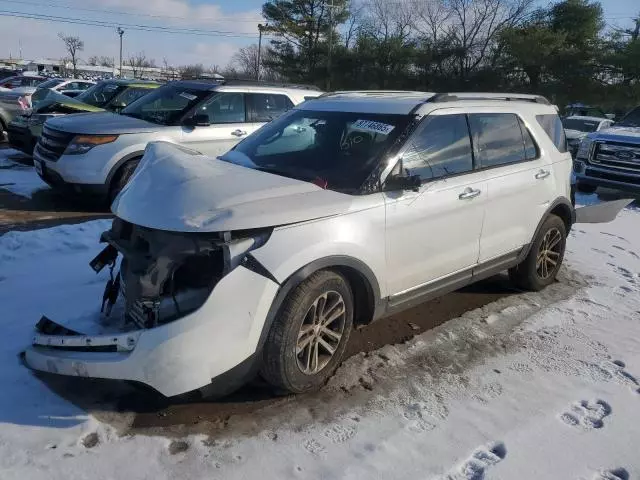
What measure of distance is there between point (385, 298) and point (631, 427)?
1626 mm

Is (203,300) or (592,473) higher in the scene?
(203,300)

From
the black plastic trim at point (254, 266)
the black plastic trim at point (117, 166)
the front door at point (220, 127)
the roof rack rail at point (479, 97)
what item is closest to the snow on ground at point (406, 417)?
the black plastic trim at point (254, 266)

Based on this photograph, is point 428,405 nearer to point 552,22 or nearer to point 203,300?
point 203,300

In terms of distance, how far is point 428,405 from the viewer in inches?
135

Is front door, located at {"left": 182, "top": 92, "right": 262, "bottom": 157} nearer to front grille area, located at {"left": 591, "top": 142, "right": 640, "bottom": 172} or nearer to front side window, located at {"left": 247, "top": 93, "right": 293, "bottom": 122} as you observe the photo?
front side window, located at {"left": 247, "top": 93, "right": 293, "bottom": 122}

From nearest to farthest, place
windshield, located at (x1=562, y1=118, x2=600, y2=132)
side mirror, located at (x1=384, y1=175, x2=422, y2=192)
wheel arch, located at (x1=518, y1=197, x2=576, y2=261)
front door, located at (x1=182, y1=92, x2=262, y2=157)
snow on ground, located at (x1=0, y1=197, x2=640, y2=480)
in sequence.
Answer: snow on ground, located at (x1=0, y1=197, x2=640, y2=480), side mirror, located at (x1=384, y1=175, x2=422, y2=192), wheel arch, located at (x1=518, y1=197, x2=576, y2=261), front door, located at (x1=182, y1=92, x2=262, y2=157), windshield, located at (x1=562, y1=118, x2=600, y2=132)

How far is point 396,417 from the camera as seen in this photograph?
3270 mm

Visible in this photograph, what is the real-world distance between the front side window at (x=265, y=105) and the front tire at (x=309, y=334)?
533 centimetres

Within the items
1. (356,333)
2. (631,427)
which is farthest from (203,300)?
(631,427)

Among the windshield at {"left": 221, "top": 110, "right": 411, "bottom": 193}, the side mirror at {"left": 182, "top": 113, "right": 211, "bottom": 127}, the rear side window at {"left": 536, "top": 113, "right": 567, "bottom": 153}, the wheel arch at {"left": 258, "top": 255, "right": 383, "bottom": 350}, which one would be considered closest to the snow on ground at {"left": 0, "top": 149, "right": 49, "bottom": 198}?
the side mirror at {"left": 182, "top": 113, "right": 211, "bottom": 127}

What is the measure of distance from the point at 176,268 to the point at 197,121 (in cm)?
508

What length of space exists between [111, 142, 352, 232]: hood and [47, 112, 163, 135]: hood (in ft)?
12.8

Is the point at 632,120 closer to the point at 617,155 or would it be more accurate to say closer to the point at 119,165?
the point at 617,155

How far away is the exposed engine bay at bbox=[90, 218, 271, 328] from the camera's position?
296 centimetres
